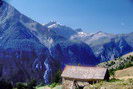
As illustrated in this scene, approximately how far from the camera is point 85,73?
195 feet

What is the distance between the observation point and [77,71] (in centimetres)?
6112

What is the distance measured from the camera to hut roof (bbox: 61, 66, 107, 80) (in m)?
57.3

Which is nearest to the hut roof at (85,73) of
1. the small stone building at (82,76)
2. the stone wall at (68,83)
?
the small stone building at (82,76)

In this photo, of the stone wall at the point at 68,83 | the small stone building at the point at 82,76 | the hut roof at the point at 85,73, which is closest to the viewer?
the small stone building at the point at 82,76

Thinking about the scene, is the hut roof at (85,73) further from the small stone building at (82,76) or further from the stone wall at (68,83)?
the stone wall at (68,83)

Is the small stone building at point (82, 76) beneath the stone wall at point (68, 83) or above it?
above

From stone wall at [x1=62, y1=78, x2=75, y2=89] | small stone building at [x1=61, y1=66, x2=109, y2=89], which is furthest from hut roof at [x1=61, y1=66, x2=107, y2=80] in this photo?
stone wall at [x1=62, y1=78, x2=75, y2=89]

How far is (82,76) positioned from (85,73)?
0.99m

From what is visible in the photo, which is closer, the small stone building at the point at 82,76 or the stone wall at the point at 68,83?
the small stone building at the point at 82,76

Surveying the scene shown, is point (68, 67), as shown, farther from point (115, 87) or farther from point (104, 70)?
point (115, 87)

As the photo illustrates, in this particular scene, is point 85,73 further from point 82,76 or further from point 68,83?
point 68,83

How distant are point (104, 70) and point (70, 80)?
765 cm

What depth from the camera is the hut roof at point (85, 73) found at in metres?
57.3

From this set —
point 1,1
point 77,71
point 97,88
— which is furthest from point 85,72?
point 1,1
